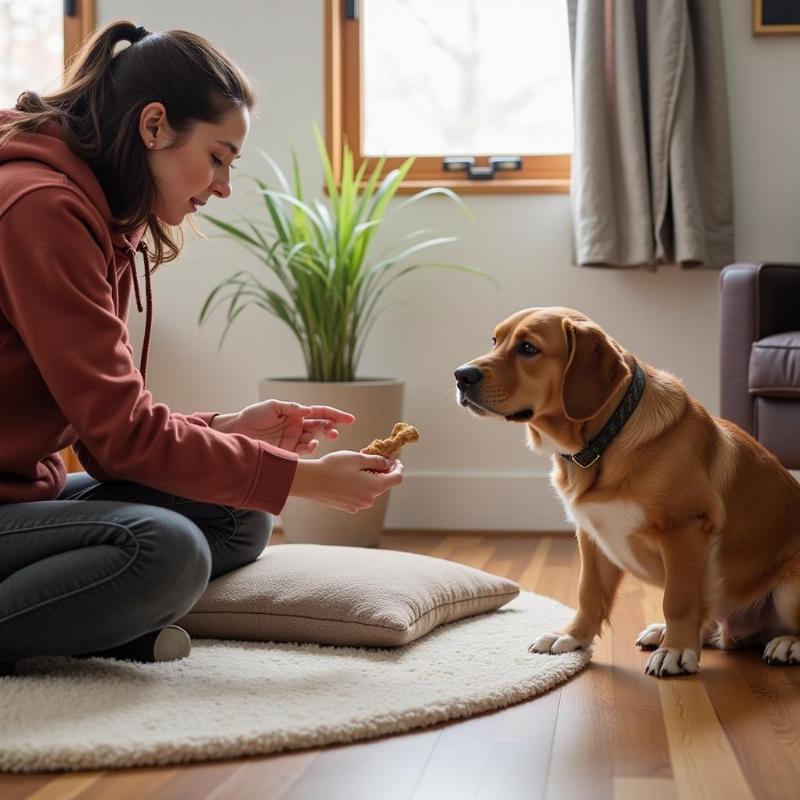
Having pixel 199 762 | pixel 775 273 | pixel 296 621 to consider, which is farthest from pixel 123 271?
pixel 775 273

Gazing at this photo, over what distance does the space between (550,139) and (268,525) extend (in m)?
2.08

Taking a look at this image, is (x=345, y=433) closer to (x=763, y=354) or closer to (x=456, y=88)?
(x=763, y=354)

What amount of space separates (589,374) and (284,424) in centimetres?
52

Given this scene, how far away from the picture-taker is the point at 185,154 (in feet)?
5.61

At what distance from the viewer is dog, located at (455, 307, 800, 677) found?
6.01 feet

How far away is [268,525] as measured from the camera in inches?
86.5

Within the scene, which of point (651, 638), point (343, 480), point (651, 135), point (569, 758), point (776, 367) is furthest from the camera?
point (651, 135)

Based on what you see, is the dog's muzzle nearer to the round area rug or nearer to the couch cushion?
the round area rug

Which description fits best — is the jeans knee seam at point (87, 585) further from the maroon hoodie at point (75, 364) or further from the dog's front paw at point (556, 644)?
the dog's front paw at point (556, 644)

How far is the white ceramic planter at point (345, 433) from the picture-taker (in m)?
3.20

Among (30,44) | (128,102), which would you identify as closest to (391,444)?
(128,102)

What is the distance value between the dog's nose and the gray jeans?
515 millimetres

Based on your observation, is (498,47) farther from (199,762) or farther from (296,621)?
(199,762)

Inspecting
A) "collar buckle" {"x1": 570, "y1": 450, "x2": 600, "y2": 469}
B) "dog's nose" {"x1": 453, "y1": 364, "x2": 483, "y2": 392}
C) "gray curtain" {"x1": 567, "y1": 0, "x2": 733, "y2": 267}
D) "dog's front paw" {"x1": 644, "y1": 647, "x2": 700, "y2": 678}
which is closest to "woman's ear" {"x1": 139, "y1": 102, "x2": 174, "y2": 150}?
"dog's nose" {"x1": 453, "y1": 364, "x2": 483, "y2": 392}
